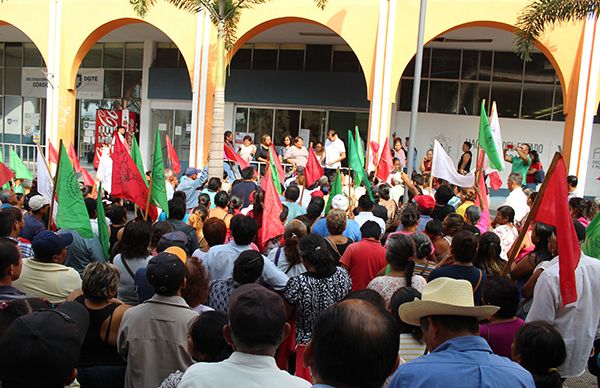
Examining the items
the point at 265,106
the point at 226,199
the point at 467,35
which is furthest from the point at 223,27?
the point at 226,199

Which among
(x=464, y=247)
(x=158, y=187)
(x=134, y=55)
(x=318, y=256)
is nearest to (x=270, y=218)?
(x=158, y=187)

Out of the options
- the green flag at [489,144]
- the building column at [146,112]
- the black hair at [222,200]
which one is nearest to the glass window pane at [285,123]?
the building column at [146,112]

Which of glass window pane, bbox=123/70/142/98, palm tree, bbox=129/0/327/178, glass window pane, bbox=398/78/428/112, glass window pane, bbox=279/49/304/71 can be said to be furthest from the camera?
glass window pane, bbox=123/70/142/98

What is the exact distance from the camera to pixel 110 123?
23.7 m

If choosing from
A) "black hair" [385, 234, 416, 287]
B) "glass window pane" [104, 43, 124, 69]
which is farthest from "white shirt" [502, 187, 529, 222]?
"glass window pane" [104, 43, 124, 69]

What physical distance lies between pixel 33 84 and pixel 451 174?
2033 centimetres

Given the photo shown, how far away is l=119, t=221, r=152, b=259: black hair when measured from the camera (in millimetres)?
4988

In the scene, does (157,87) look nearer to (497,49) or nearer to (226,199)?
(497,49)

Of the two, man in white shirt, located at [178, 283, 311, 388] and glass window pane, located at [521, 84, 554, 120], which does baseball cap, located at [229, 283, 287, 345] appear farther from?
glass window pane, located at [521, 84, 554, 120]

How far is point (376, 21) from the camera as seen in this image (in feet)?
53.2

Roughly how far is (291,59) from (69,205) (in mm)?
15987

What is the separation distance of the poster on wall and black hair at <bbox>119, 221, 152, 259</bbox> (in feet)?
60.9

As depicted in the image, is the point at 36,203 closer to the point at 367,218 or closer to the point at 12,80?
the point at 367,218

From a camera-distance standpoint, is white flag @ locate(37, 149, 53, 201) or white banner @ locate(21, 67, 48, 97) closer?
white flag @ locate(37, 149, 53, 201)
